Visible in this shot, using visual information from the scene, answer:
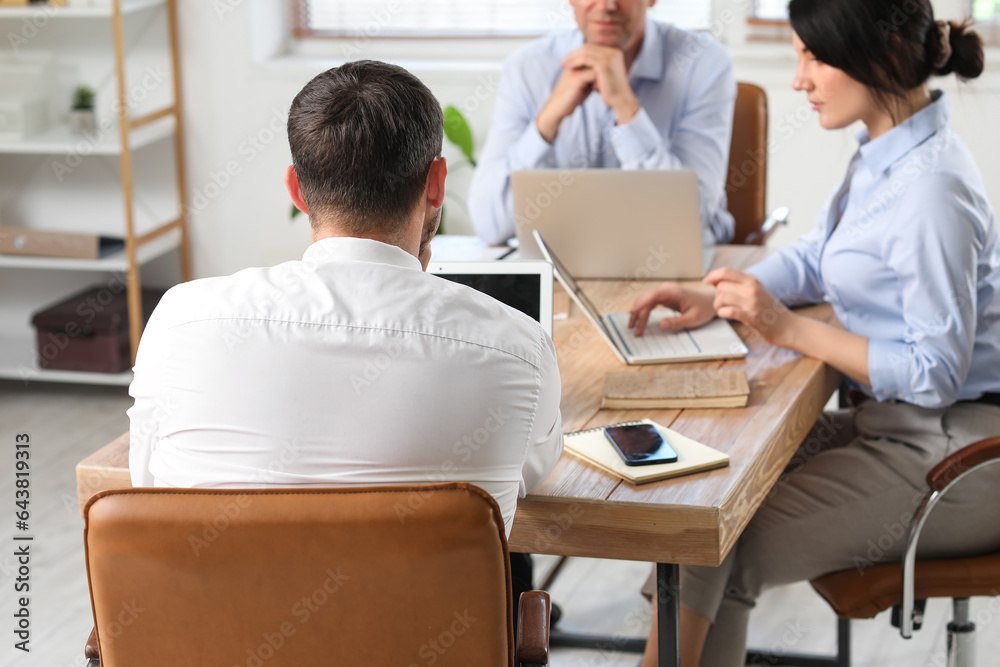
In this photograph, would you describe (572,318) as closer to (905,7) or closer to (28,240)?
(905,7)

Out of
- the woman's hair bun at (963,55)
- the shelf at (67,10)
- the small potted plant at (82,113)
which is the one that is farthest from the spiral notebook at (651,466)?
the small potted plant at (82,113)

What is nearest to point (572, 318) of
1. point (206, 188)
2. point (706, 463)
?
point (706, 463)

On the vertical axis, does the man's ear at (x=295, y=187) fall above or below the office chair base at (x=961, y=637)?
above

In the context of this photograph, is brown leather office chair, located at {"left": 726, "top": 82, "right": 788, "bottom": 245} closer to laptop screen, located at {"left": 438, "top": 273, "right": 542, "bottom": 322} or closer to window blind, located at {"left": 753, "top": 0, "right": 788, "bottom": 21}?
window blind, located at {"left": 753, "top": 0, "right": 788, "bottom": 21}

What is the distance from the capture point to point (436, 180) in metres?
1.23

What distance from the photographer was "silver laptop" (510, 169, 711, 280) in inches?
81.4

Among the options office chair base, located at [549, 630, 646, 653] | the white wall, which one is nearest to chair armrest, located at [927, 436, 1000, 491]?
office chair base, located at [549, 630, 646, 653]

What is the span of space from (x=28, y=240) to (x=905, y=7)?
113 inches

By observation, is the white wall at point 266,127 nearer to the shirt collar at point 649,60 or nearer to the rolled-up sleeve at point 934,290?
the shirt collar at point 649,60

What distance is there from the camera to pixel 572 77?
2412mm

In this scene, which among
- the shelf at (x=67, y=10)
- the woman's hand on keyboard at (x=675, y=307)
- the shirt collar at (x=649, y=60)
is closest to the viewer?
the woman's hand on keyboard at (x=675, y=307)

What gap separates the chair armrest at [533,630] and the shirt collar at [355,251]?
15.8 inches

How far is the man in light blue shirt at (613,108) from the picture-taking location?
2.41 metres

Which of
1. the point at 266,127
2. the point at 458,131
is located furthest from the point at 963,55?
the point at 266,127
